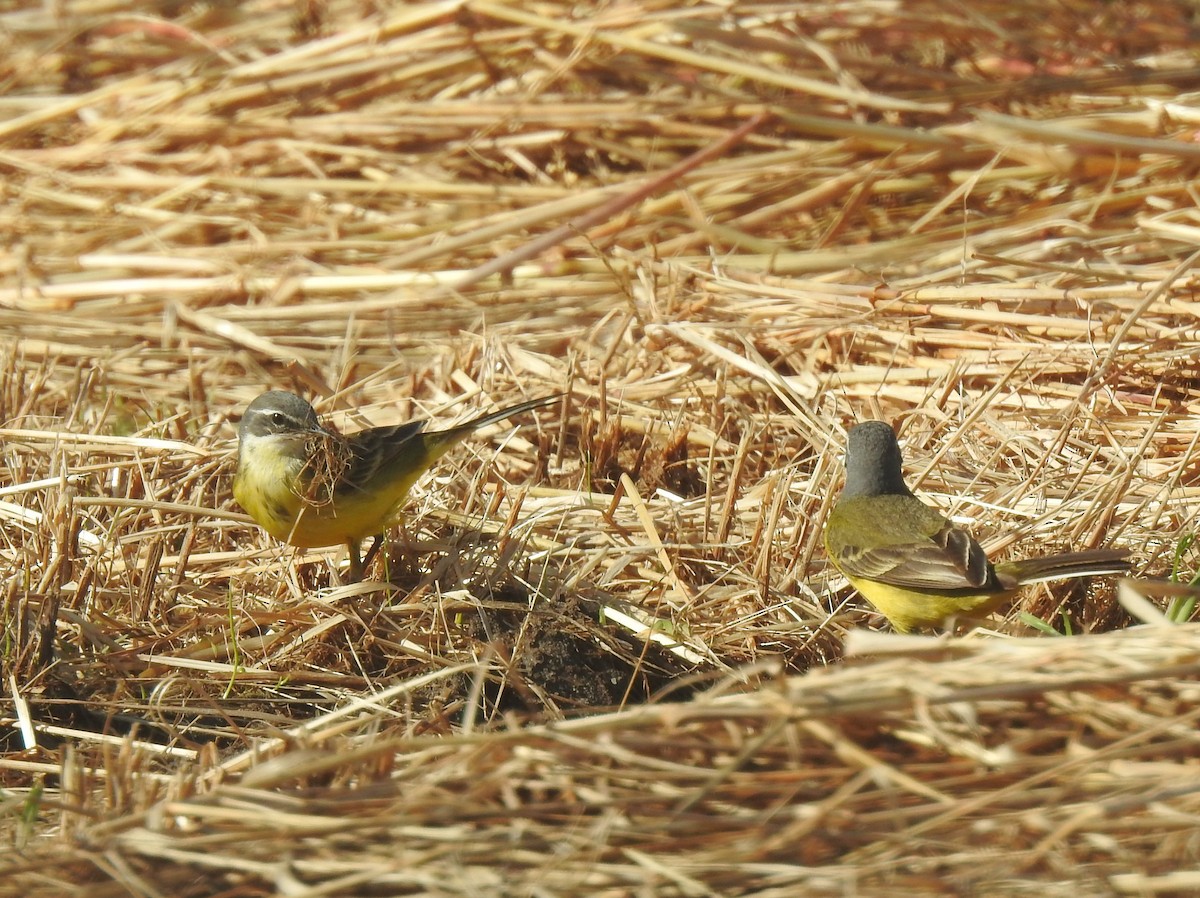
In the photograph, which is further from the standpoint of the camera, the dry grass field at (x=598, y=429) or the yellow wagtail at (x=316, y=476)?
the yellow wagtail at (x=316, y=476)

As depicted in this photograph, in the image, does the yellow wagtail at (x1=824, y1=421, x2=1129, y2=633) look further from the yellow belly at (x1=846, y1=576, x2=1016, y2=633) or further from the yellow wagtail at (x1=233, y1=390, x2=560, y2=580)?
the yellow wagtail at (x1=233, y1=390, x2=560, y2=580)

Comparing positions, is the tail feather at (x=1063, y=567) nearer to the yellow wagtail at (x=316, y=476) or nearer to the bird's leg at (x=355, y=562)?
the yellow wagtail at (x=316, y=476)

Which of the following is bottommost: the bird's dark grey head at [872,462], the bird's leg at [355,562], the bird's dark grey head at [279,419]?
the bird's leg at [355,562]

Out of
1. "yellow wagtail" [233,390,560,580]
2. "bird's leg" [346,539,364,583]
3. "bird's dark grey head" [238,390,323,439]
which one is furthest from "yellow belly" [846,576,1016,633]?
"bird's dark grey head" [238,390,323,439]

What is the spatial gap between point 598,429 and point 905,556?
5.53 feet

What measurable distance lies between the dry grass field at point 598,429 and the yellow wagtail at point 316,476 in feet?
0.83

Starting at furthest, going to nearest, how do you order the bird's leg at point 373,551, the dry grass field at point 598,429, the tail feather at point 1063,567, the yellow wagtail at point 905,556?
1. the bird's leg at point 373,551
2. the yellow wagtail at point 905,556
3. the tail feather at point 1063,567
4. the dry grass field at point 598,429

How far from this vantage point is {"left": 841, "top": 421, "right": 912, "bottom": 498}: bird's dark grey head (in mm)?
4773

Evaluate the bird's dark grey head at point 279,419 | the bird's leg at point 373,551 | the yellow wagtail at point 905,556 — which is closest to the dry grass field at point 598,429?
the bird's leg at point 373,551

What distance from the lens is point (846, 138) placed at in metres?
7.69

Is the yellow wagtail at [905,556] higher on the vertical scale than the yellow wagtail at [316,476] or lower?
lower

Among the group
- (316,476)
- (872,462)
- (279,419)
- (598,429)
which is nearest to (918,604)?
(872,462)

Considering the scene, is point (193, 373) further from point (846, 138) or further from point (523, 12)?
point (846, 138)

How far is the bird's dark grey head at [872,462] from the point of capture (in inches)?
188
